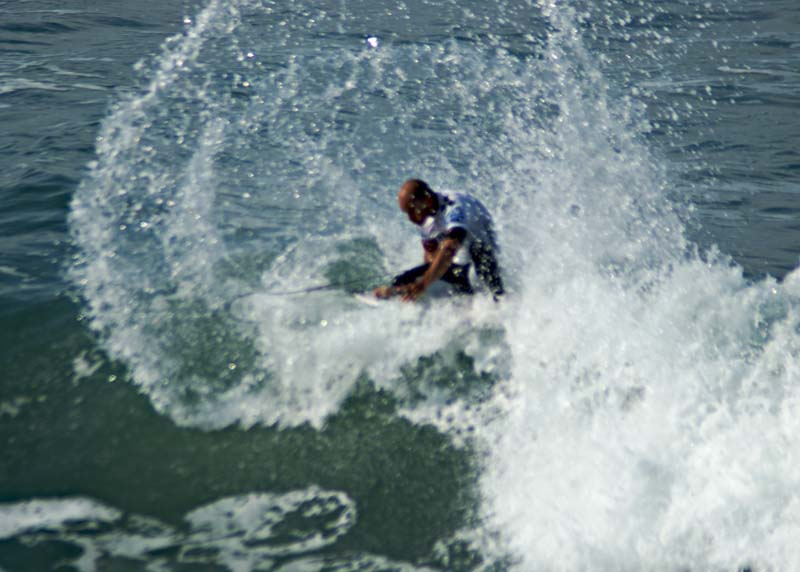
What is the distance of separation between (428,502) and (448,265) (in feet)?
6.19

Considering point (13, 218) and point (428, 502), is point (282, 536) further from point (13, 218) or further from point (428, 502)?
point (13, 218)

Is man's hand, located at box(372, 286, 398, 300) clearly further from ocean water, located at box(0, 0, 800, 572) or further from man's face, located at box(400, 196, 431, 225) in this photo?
man's face, located at box(400, 196, 431, 225)

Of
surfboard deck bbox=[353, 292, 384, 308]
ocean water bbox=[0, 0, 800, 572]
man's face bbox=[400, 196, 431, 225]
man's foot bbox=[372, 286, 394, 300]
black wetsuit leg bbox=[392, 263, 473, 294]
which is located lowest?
ocean water bbox=[0, 0, 800, 572]

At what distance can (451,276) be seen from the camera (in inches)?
301

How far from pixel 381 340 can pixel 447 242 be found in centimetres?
96

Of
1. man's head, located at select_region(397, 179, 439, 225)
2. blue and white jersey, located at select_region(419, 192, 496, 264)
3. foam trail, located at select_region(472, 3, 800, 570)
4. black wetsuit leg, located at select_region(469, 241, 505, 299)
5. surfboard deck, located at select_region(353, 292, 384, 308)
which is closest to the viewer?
foam trail, located at select_region(472, 3, 800, 570)

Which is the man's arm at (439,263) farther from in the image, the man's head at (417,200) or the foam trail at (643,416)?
the foam trail at (643,416)

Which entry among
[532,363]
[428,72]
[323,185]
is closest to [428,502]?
[532,363]

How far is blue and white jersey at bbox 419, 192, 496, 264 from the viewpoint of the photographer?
7.31m

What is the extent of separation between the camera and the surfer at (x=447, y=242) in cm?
714

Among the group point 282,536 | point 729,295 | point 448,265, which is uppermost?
point 448,265

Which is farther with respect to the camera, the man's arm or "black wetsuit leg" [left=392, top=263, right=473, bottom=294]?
"black wetsuit leg" [left=392, top=263, right=473, bottom=294]

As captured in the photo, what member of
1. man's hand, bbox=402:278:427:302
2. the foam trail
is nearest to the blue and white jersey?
man's hand, bbox=402:278:427:302

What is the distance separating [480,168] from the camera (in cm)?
1227
